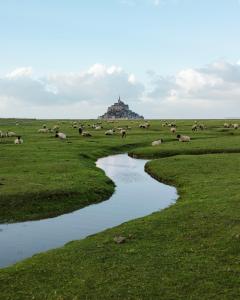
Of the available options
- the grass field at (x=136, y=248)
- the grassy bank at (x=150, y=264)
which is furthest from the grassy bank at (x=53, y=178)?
the grassy bank at (x=150, y=264)

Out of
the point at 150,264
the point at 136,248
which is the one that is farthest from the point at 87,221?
the point at 150,264

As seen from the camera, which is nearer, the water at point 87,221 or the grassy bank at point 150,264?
the grassy bank at point 150,264

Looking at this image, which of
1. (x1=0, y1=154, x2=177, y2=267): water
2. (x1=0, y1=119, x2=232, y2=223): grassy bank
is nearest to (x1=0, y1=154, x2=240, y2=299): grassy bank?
(x1=0, y1=154, x2=177, y2=267): water

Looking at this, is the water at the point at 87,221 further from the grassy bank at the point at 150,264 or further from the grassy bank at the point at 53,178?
the grassy bank at the point at 150,264

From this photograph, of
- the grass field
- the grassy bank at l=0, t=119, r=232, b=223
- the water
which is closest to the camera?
the grass field

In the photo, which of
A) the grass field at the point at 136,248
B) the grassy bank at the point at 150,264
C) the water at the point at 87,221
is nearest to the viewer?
the grassy bank at the point at 150,264

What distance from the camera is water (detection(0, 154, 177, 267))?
23.4 m

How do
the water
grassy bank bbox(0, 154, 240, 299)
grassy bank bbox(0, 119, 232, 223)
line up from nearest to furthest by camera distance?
1. grassy bank bbox(0, 154, 240, 299)
2. the water
3. grassy bank bbox(0, 119, 232, 223)

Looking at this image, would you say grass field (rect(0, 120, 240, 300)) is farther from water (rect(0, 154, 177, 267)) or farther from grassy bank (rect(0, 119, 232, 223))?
water (rect(0, 154, 177, 267))

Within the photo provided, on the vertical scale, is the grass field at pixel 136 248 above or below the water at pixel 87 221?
above

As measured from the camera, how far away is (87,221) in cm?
2845

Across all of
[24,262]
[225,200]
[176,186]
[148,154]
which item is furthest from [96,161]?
[24,262]

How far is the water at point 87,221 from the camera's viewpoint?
76.6 ft

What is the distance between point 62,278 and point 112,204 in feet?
54.3
